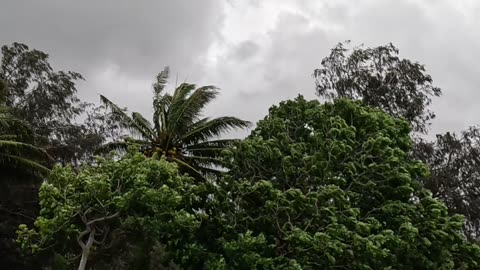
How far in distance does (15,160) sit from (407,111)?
1517 centimetres

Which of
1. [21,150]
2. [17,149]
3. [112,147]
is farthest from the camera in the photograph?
[112,147]

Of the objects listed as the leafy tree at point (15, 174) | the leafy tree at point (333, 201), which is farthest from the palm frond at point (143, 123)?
the leafy tree at point (333, 201)

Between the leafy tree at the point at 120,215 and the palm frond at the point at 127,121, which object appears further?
the palm frond at the point at 127,121

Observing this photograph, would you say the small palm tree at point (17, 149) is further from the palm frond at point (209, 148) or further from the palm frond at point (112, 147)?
the palm frond at point (209, 148)

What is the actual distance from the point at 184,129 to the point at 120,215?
765cm

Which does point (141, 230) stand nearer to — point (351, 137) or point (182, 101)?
point (351, 137)

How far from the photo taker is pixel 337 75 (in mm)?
24172

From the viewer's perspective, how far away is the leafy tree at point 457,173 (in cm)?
2220

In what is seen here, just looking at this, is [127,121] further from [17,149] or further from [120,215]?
[120,215]

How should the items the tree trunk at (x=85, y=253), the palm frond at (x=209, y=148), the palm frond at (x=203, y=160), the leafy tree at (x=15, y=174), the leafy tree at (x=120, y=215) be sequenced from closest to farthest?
the tree trunk at (x=85, y=253)
the leafy tree at (x=120, y=215)
the leafy tree at (x=15, y=174)
the palm frond at (x=203, y=160)
the palm frond at (x=209, y=148)

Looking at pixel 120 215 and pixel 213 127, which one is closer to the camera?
pixel 120 215

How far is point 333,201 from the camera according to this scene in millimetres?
14062

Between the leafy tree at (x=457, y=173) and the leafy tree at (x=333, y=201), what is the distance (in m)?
6.78

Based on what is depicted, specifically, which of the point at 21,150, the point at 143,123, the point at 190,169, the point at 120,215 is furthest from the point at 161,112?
the point at 120,215
